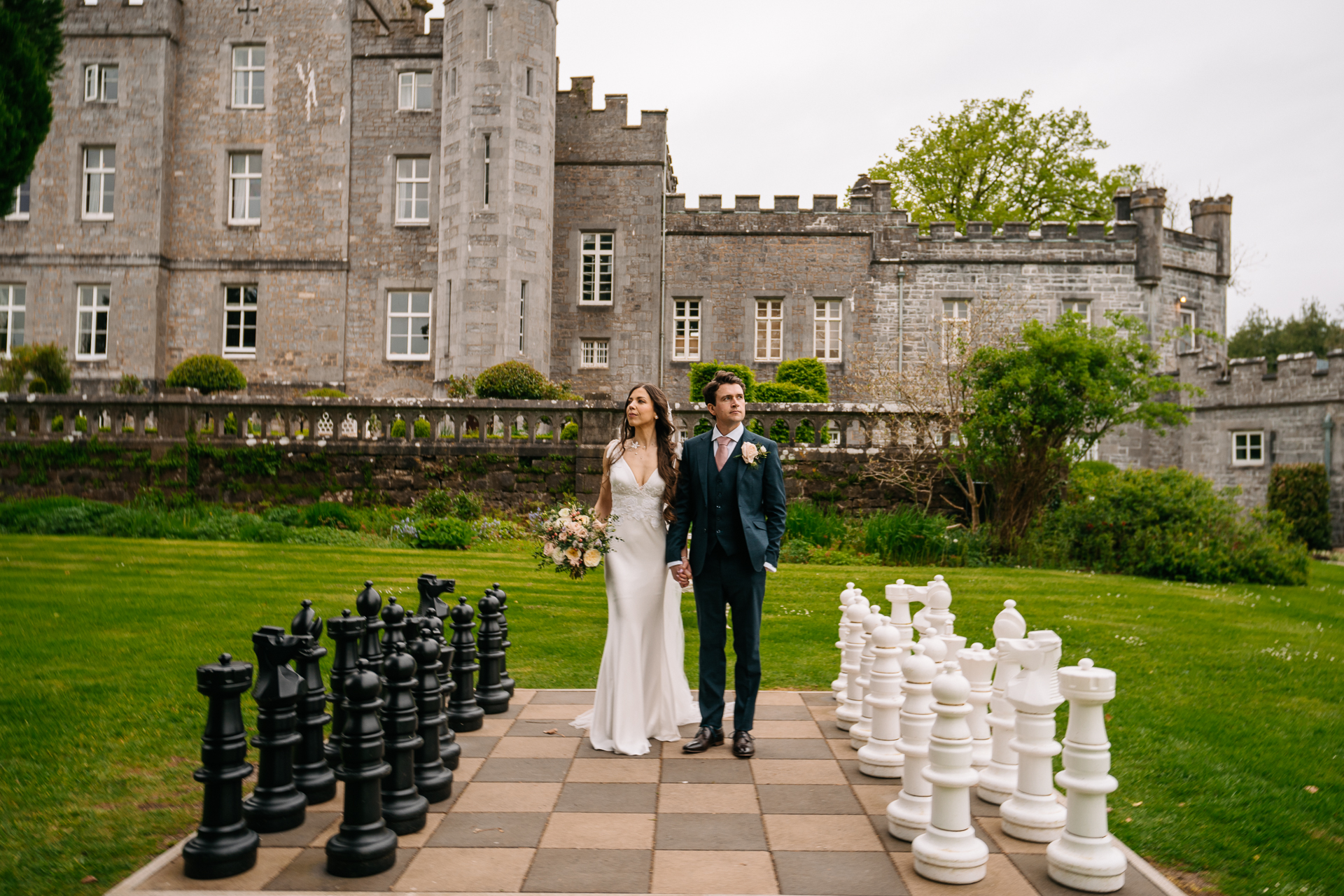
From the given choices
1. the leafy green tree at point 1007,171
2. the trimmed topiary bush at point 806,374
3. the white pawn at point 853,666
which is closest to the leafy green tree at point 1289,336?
the leafy green tree at point 1007,171

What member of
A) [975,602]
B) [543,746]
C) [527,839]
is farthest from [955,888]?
[975,602]

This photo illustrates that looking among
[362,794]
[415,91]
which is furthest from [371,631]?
[415,91]

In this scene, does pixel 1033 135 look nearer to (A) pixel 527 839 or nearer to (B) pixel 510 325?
(B) pixel 510 325

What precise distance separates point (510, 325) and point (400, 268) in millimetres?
4598

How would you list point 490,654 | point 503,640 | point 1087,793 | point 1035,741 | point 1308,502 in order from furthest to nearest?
point 1308,502
point 503,640
point 490,654
point 1035,741
point 1087,793

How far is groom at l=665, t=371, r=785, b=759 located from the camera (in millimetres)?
5141

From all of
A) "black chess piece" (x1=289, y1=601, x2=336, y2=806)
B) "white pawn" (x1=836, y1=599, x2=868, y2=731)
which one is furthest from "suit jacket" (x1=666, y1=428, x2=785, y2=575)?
"black chess piece" (x1=289, y1=601, x2=336, y2=806)

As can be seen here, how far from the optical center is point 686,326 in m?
27.5

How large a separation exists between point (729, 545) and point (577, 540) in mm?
954

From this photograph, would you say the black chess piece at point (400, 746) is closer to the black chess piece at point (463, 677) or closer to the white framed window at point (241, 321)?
the black chess piece at point (463, 677)

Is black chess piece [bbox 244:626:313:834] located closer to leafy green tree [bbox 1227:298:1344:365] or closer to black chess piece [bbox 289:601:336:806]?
black chess piece [bbox 289:601:336:806]

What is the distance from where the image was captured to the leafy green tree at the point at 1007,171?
111 ft

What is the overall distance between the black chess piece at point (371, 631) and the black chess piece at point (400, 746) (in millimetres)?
391

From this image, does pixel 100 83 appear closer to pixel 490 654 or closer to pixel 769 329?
pixel 769 329
